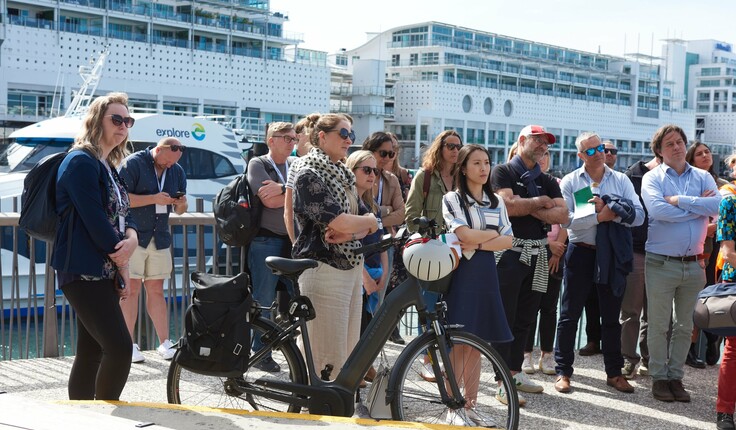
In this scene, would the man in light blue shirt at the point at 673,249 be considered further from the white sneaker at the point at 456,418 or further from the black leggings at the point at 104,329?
the black leggings at the point at 104,329

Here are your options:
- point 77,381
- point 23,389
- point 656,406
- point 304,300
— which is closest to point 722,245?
point 656,406

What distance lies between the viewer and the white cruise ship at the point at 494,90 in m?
87.2

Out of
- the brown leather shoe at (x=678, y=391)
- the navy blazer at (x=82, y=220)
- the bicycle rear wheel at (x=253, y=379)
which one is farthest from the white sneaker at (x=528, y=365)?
the navy blazer at (x=82, y=220)

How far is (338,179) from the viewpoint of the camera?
4.32 meters

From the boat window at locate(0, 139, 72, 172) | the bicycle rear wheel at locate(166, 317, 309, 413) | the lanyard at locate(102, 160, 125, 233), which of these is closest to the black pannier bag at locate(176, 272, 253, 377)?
the bicycle rear wheel at locate(166, 317, 309, 413)

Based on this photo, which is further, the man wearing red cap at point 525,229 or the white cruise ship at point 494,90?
the white cruise ship at point 494,90

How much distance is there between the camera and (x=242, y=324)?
383cm

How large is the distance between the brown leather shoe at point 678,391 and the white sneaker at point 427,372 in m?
2.24

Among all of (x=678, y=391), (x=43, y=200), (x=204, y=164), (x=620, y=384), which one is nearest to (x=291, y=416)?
(x=43, y=200)

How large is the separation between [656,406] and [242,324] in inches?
108

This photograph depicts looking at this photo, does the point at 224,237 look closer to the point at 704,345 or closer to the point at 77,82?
the point at 704,345

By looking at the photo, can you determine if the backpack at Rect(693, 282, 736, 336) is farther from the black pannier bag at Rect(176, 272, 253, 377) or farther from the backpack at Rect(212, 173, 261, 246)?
the backpack at Rect(212, 173, 261, 246)

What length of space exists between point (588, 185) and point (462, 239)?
1.53 m

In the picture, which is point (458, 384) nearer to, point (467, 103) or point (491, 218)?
point (491, 218)
